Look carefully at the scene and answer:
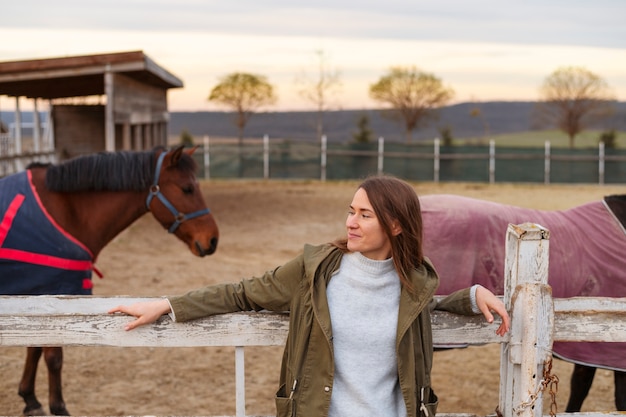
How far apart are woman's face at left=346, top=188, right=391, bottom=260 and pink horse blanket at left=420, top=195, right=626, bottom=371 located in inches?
75.2

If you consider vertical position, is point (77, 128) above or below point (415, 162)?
above

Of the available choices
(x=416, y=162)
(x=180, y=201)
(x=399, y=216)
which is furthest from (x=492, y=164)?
(x=399, y=216)

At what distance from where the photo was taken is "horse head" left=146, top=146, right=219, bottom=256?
4.70m

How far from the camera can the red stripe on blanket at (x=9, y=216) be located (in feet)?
12.9

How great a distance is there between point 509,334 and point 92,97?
56.1 ft

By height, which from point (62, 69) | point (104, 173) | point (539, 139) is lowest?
point (104, 173)

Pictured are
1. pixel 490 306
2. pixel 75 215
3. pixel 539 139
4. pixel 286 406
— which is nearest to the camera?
pixel 286 406

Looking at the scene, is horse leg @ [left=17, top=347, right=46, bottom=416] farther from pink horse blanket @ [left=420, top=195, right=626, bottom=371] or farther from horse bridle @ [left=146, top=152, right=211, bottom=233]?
pink horse blanket @ [left=420, top=195, right=626, bottom=371]

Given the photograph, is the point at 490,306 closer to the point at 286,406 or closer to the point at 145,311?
the point at 286,406

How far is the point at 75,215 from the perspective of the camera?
4.33m

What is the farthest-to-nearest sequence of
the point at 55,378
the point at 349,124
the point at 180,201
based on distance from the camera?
the point at 349,124, the point at 180,201, the point at 55,378

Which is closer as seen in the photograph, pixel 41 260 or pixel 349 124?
pixel 41 260

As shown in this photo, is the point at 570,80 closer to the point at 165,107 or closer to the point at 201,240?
the point at 165,107

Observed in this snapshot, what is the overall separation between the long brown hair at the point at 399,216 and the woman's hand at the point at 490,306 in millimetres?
228
